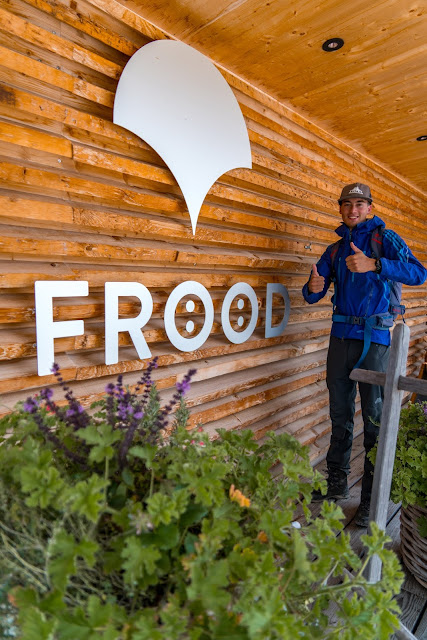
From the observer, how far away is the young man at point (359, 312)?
105 inches

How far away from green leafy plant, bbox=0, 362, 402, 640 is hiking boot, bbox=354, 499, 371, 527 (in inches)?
83.6

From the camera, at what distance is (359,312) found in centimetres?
275

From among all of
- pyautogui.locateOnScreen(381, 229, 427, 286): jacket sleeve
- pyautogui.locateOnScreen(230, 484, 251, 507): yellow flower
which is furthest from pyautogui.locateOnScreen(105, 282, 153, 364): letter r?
pyautogui.locateOnScreen(381, 229, 427, 286): jacket sleeve

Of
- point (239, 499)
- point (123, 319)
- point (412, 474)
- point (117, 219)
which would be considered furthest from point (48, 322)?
point (412, 474)

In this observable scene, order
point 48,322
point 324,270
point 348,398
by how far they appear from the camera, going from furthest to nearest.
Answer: point 324,270, point 348,398, point 48,322

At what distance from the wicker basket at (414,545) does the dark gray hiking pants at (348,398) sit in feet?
1.59

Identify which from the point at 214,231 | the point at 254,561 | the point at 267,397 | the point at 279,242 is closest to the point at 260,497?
the point at 254,561

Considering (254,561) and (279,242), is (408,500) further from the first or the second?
(279,242)

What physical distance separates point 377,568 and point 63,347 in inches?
72.0

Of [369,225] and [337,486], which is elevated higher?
[369,225]

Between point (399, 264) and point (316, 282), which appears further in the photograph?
point (316, 282)

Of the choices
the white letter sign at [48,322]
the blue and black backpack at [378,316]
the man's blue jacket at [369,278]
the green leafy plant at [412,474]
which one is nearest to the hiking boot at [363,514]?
the green leafy plant at [412,474]

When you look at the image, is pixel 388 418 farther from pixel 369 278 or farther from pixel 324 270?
pixel 324 270

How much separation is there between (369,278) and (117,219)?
1.79 m
